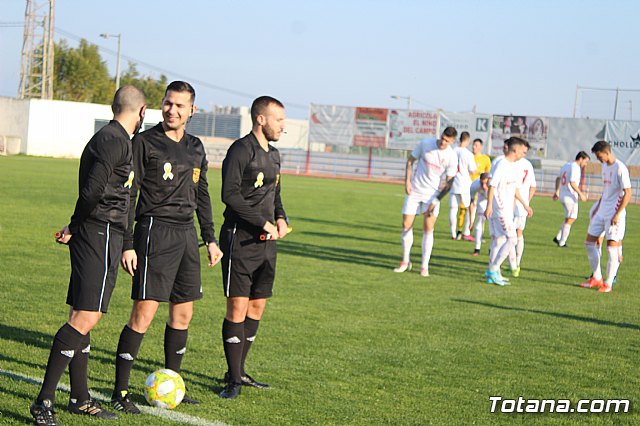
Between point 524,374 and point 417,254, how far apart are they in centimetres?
925

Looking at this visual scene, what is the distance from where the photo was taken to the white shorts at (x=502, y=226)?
13047 millimetres

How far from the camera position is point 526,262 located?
16141 mm

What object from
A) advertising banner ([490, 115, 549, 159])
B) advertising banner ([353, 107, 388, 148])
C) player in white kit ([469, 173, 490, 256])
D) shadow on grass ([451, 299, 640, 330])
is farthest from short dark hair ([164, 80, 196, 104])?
advertising banner ([353, 107, 388, 148])

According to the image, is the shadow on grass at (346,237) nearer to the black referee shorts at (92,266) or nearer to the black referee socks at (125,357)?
the black referee socks at (125,357)

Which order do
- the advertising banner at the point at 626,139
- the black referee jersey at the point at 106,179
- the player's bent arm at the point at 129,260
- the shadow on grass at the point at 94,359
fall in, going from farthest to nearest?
1. the advertising banner at the point at 626,139
2. the shadow on grass at the point at 94,359
3. the player's bent arm at the point at 129,260
4. the black referee jersey at the point at 106,179

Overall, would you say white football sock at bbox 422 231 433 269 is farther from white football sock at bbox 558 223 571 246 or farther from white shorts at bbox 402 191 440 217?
white football sock at bbox 558 223 571 246

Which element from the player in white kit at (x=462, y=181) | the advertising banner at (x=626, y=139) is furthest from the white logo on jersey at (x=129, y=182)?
the advertising banner at (x=626, y=139)

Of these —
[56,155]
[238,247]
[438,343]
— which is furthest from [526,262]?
[56,155]

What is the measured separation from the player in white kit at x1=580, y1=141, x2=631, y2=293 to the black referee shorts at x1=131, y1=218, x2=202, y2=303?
27.0 feet

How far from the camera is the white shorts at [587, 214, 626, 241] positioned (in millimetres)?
12852

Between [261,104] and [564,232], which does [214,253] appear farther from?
[564,232]

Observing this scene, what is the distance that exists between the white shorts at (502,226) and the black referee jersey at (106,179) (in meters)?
8.53

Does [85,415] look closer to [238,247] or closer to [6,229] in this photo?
[238,247]

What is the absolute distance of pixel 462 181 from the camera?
19062 mm
